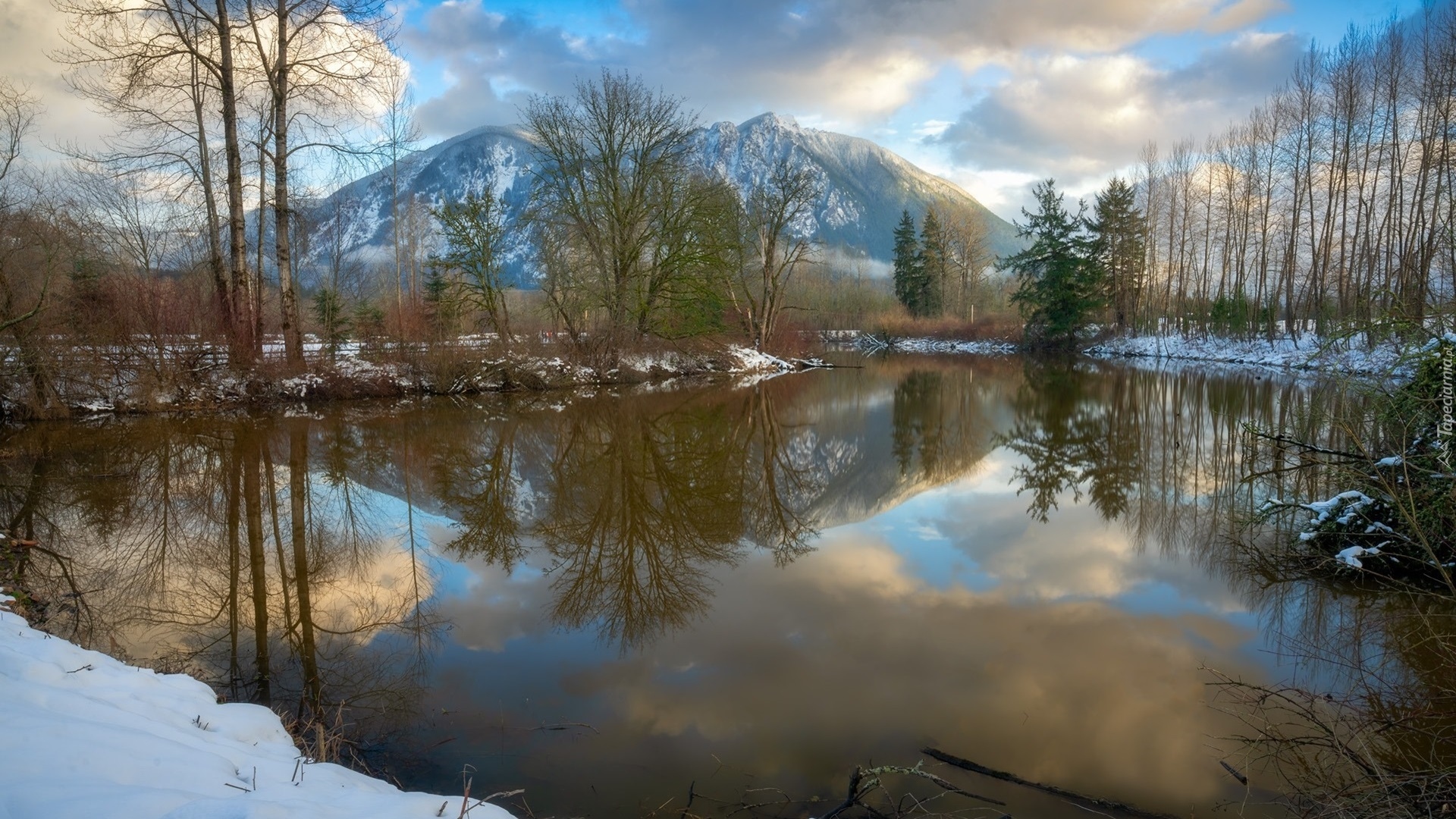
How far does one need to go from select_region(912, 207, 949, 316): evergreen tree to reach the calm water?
4943 cm

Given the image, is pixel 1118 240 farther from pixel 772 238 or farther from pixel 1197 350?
pixel 772 238

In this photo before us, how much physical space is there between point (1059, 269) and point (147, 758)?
45.8 metres

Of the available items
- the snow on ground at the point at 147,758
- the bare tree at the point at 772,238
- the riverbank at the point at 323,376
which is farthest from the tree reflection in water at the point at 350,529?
the bare tree at the point at 772,238

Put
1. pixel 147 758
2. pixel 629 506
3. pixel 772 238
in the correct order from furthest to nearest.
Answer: pixel 772 238
pixel 629 506
pixel 147 758

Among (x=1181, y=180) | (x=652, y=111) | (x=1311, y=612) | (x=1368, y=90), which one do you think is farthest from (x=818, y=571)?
(x=1181, y=180)

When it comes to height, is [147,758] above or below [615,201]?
below

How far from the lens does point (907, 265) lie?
62406mm

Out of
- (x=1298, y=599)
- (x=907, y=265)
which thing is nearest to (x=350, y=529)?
(x=1298, y=599)

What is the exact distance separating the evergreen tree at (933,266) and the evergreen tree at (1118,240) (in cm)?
1671

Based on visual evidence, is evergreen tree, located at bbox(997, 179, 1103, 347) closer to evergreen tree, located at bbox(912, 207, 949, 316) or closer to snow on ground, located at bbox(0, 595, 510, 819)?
evergreen tree, located at bbox(912, 207, 949, 316)

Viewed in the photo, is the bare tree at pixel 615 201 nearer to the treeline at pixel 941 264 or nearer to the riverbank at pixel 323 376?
the riverbank at pixel 323 376

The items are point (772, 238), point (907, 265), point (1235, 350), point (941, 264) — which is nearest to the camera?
point (772, 238)

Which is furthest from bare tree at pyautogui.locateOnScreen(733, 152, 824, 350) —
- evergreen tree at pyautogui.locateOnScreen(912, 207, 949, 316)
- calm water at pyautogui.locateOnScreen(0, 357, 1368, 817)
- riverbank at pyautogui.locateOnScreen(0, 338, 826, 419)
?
evergreen tree at pyautogui.locateOnScreen(912, 207, 949, 316)

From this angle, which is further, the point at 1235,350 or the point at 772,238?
the point at 1235,350
